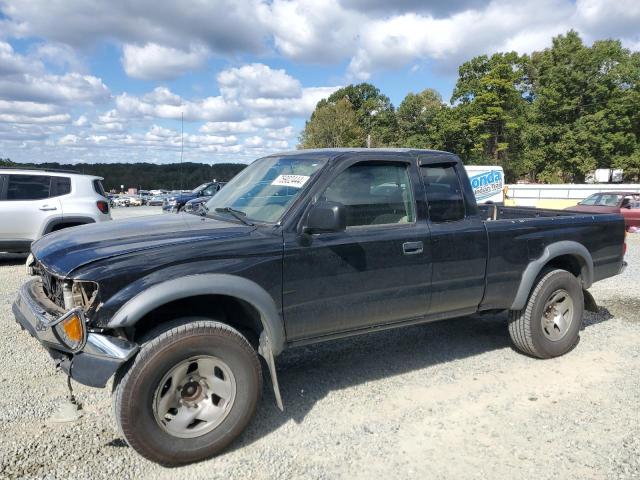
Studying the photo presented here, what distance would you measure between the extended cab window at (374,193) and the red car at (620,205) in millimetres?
15722

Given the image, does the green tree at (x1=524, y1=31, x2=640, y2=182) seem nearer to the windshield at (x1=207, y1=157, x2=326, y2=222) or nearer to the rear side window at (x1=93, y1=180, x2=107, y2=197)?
the rear side window at (x1=93, y1=180, x2=107, y2=197)

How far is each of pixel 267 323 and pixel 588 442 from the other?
2224 mm

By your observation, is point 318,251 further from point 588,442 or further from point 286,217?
point 588,442

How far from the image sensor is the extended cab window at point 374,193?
12.6ft

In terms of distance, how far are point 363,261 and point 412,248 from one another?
0.46m

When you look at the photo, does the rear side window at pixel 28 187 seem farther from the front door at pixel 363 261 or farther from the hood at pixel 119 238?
the front door at pixel 363 261

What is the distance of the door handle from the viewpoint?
392cm

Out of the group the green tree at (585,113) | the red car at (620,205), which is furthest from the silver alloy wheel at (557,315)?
the green tree at (585,113)

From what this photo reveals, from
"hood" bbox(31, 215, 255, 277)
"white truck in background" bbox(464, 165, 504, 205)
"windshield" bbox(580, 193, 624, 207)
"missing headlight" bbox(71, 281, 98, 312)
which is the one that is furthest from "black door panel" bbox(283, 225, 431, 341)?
"white truck in background" bbox(464, 165, 504, 205)

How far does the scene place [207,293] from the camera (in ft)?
10.3

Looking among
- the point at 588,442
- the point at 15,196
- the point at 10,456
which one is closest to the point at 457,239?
the point at 588,442

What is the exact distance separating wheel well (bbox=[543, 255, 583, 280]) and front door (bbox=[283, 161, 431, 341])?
71.8 inches

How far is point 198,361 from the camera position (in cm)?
314

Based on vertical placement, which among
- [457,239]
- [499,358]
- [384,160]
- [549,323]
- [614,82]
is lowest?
[499,358]
